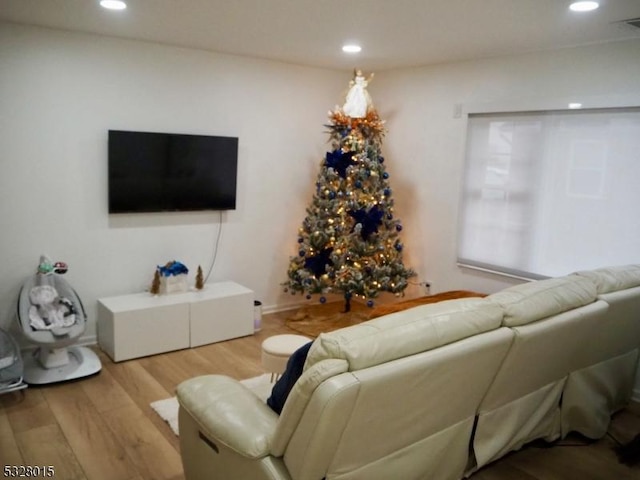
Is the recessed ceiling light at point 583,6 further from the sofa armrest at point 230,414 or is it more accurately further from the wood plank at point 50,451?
the wood plank at point 50,451

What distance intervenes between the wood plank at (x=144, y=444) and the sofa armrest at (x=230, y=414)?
Result: 698 mm

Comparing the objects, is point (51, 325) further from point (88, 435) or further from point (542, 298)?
point (542, 298)

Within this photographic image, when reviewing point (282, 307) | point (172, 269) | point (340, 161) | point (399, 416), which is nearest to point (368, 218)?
point (340, 161)

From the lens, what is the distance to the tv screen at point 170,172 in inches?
168

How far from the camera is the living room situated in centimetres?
390

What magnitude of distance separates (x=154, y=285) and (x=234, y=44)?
210 centimetres

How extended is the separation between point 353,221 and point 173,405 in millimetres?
2335

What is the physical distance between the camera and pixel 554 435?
3000 mm

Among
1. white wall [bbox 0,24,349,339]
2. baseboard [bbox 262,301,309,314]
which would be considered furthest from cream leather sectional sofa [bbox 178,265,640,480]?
baseboard [bbox 262,301,309,314]

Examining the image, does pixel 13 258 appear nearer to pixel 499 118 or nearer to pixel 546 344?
pixel 546 344

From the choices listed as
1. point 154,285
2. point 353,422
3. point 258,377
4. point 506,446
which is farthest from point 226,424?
point 154,285

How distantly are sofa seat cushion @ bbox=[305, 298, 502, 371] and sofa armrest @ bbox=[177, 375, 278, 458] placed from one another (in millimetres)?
321

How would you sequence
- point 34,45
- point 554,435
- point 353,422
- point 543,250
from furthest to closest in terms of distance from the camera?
point 543,250
point 34,45
point 554,435
point 353,422

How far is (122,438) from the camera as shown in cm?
298
